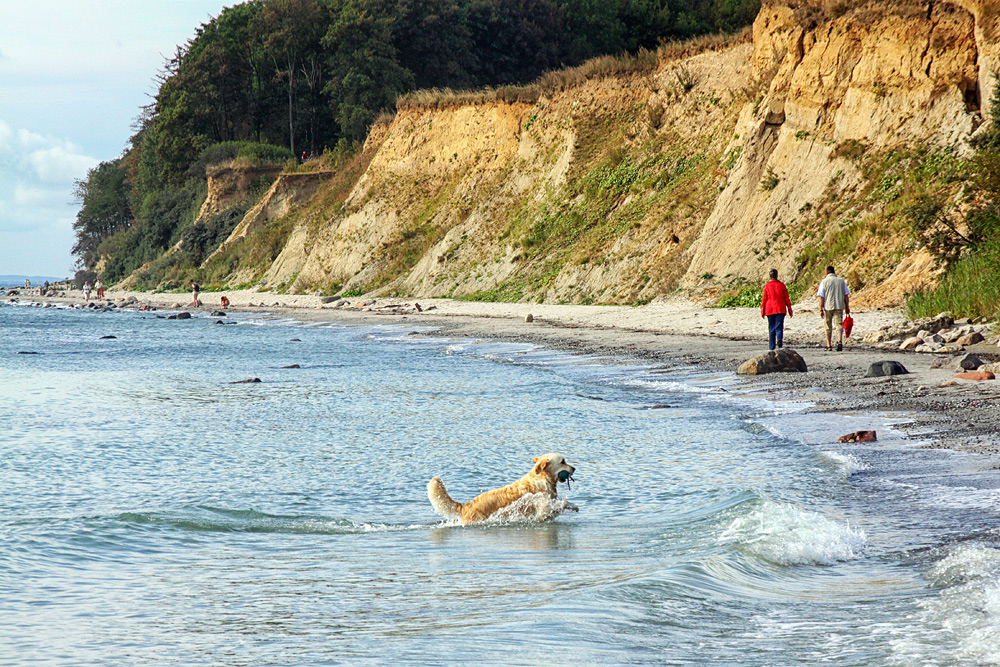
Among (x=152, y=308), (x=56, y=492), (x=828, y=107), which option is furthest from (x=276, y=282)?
(x=56, y=492)

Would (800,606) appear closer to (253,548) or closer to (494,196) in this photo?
(253,548)

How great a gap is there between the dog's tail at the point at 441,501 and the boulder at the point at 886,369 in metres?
8.16

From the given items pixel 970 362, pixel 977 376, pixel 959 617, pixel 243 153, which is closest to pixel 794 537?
pixel 959 617

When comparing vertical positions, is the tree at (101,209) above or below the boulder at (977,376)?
above

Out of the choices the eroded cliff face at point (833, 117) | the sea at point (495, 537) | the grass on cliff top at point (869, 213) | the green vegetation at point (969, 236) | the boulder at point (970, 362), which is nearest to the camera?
the sea at point (495, 537)

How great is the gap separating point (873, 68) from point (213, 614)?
87.1ft

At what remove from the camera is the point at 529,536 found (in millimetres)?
7418

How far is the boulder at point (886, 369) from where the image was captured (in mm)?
13602

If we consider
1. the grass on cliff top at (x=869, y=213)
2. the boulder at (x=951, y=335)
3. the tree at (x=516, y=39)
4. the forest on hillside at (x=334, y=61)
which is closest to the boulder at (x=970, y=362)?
the boulder at (x=951, y=335)

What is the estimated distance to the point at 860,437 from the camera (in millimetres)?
9758

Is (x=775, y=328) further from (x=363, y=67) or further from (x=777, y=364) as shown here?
(x=363, y=67)

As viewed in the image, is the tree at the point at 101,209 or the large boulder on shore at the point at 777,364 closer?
the large boulder on shore at the point at 777,364

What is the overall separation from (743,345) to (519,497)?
1248 centimetres

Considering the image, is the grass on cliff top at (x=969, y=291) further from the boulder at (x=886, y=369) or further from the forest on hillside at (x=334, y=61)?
the forest on hillside at (x=334, y=61)
